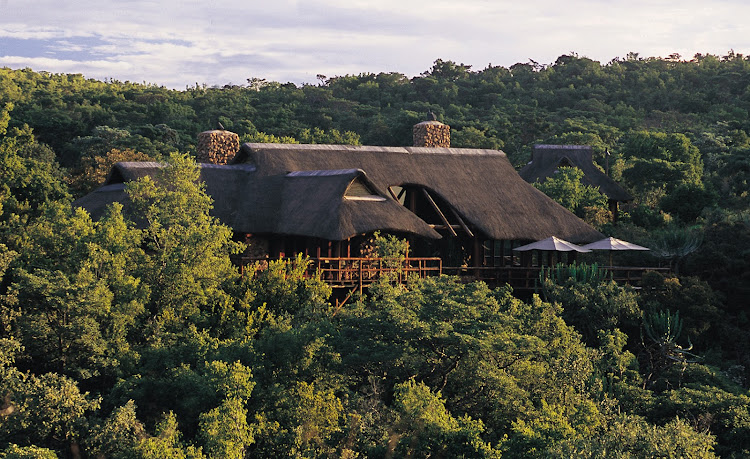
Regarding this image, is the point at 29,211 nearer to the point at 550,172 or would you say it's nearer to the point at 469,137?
the point at 550,172

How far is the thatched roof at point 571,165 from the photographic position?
43.7 meters

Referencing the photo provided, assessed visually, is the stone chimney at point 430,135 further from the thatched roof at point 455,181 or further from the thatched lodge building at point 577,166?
the thatched lodge building at point 577,166

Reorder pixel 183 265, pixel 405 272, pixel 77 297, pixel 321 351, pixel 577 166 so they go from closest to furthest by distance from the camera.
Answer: pixel 321 351 < pixel 77 297 < pixel 183 265 < pixel 405 272 < pixel 577 166

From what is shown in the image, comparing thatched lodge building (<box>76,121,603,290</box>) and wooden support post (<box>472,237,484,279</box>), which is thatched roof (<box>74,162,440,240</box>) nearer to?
thatched lodge building (<box>76,121,603,290</box>)

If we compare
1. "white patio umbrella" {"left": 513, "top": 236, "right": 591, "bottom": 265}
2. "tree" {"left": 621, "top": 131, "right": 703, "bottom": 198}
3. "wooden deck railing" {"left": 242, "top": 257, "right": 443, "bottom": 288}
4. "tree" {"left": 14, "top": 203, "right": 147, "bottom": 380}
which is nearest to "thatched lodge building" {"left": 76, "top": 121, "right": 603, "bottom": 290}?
"wooden deck railing" {"left": 242, "top": 257, "right": 443, "bottom": 288}

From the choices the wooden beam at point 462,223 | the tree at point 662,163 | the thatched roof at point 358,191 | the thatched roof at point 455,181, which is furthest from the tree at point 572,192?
the wooden beam at point 462,223

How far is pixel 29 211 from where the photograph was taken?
28.1 metres

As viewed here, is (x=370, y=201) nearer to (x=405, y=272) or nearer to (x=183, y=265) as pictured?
(x=405, y=272)

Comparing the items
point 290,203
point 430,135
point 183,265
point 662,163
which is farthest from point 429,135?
point 183,265

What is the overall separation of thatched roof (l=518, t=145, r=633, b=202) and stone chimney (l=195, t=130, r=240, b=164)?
16.2 meters

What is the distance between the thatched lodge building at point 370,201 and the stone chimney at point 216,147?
8 cm

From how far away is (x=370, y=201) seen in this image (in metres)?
28.1

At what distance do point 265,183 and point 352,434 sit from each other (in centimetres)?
1364

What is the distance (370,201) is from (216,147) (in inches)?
334
